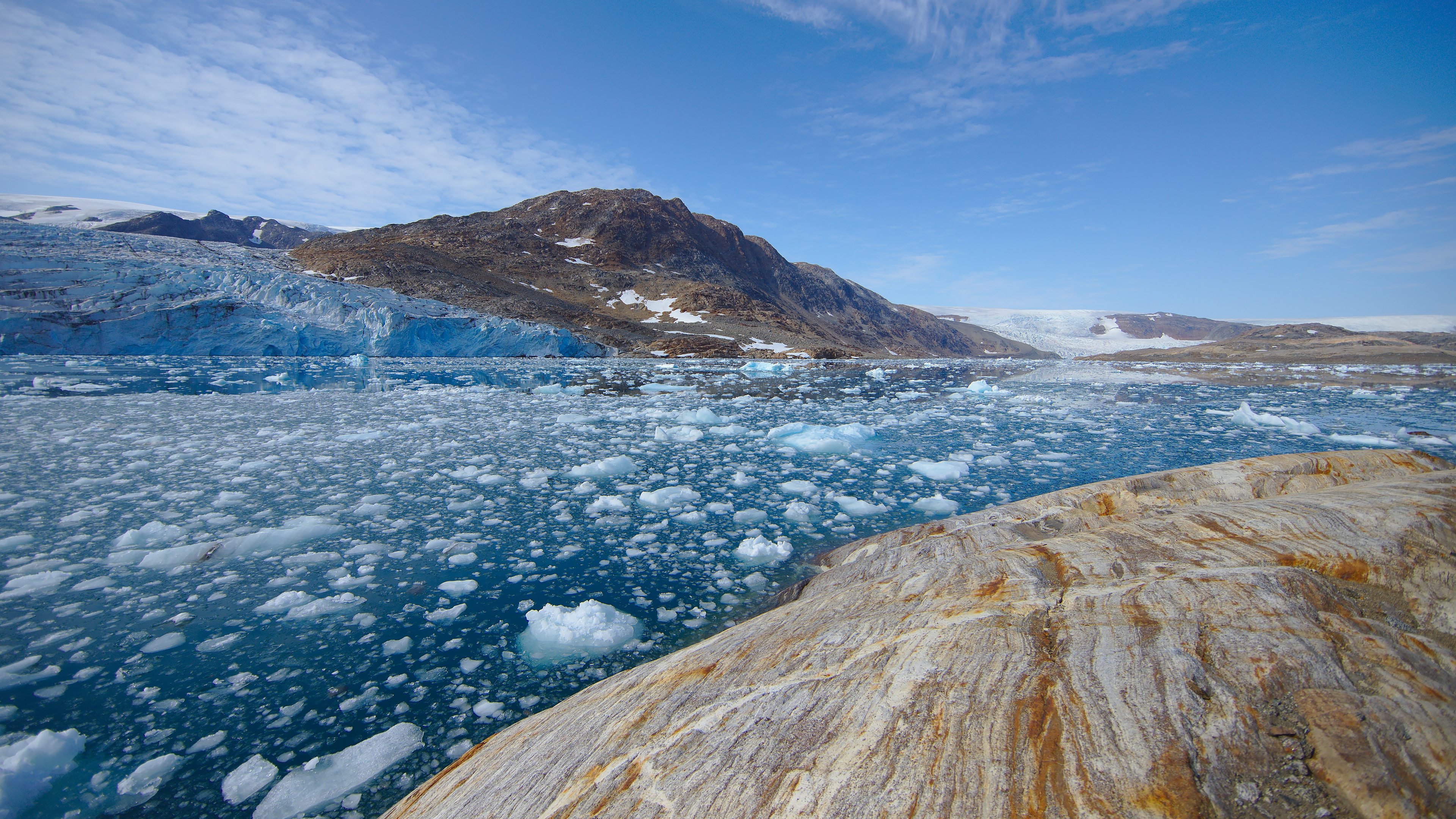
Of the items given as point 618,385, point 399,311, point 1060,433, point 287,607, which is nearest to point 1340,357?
point 1060,433

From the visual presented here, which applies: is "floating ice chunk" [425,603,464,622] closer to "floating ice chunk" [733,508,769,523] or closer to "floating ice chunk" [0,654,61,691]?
"floating ice chunk" [0,654,61,691]

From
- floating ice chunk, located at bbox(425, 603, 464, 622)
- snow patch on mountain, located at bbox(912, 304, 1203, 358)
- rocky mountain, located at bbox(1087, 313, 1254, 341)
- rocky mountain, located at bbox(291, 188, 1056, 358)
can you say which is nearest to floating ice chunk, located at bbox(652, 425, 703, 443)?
floating ice chunk, located at bbox(425, 603, 464, 622)

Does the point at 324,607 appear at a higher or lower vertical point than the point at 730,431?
lower

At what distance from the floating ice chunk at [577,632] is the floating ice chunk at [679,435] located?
566 cm

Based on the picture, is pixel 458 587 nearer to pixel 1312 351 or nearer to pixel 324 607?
pixel 324 607

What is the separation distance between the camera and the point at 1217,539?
Result: 2.54 m

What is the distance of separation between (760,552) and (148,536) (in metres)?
4.88

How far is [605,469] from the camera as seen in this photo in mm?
6770

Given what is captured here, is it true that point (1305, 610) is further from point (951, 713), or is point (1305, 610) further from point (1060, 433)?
point (1060, 433)

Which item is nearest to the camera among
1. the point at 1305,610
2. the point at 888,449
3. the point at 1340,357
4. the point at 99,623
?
the point at 1305,610

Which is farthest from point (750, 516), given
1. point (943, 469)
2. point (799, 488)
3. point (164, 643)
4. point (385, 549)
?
point (164, 643)

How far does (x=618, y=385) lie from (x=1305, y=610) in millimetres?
19457

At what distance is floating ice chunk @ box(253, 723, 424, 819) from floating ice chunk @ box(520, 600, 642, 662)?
76cm

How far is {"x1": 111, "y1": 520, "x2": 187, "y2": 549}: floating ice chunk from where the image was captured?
4.13 metres
